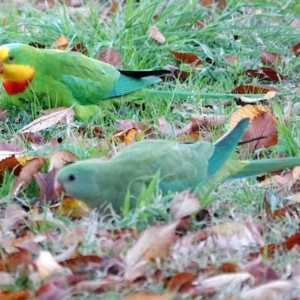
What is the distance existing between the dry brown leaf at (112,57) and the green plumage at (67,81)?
46 centimetres

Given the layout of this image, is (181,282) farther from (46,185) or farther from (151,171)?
(46,185)

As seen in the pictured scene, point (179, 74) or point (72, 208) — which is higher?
point (72, 208)

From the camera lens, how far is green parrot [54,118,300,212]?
297cm

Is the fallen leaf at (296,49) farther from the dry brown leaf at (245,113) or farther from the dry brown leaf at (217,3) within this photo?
the dry brown leaf at (245,113)

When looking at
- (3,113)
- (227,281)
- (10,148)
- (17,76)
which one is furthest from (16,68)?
(227,281)

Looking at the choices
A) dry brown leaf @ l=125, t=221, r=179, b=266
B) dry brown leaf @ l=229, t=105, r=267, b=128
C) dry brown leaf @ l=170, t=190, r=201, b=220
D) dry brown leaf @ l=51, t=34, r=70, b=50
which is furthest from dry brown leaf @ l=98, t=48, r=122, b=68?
dry brown leaf @ l=125, t=221, r=179, b=266

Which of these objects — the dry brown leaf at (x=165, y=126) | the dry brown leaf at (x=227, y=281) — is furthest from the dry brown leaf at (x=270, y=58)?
the dry brown leaf at (x=227, y=281)

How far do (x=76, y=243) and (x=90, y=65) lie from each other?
1906 mm

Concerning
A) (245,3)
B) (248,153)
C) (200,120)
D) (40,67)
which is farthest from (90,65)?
(245,3)

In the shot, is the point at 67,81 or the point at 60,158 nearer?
the point at 60,158

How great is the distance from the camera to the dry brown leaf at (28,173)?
330 cm

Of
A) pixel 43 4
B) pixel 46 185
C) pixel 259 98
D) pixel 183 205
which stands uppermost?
pixel 183 205

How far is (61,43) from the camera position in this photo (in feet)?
17.0

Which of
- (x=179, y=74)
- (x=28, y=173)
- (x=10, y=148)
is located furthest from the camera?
(x=179, y=74)
